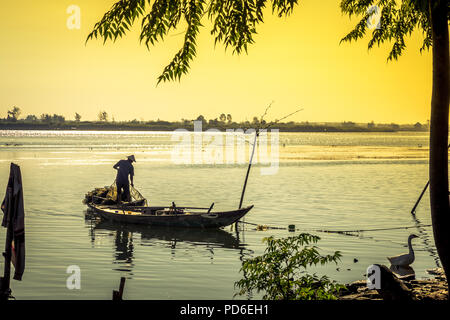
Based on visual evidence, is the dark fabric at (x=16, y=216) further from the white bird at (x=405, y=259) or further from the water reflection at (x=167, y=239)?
the white bird at (x=405, y=259)

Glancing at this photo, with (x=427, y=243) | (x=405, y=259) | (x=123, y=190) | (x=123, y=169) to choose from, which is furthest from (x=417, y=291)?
(x=123, y=190)

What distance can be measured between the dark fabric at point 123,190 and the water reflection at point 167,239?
5.39ft

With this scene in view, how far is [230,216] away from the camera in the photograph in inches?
981

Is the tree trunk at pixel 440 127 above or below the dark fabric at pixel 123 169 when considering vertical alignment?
above

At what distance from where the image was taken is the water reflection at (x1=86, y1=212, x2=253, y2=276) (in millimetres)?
22250

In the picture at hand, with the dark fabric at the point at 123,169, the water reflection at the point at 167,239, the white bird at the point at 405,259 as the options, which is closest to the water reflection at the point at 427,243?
the white bird at the point at 405,259

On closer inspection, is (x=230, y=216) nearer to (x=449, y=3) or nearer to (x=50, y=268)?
(x=50, y=268)

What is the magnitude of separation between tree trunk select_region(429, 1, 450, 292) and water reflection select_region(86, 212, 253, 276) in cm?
1259

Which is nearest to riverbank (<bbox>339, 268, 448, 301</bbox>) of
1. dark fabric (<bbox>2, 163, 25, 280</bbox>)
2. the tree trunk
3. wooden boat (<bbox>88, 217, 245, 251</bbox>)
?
the tree trunk

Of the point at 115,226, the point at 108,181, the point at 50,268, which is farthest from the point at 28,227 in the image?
the point at 108,181

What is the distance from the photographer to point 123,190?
2911cm

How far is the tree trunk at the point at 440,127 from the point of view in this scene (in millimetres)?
9242

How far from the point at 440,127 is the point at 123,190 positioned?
857 inches

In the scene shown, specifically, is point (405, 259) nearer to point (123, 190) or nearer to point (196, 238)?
point (196, 238)
